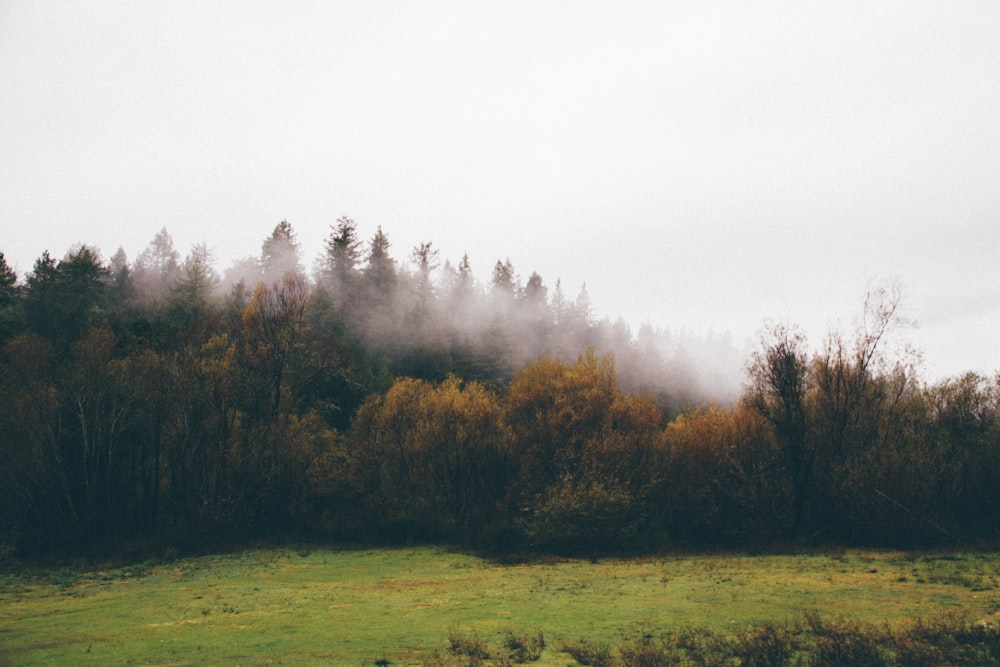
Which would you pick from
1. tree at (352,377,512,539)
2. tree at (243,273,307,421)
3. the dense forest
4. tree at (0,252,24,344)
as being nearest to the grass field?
the dense forest

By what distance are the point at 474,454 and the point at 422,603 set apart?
2953 centimetres

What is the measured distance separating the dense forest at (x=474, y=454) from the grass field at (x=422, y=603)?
7.86m

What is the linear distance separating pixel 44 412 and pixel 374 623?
138ft

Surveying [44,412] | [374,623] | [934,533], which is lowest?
[934,533]

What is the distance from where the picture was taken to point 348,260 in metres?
102

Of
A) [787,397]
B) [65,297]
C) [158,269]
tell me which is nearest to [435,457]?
[787,397]

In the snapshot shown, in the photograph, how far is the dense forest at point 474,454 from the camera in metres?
45.5

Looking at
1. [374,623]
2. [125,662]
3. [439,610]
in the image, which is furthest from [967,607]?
[125,662]

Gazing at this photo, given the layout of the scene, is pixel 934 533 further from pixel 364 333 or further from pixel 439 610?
pixel 364 333

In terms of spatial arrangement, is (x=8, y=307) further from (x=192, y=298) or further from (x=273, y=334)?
(x=273, y=334)

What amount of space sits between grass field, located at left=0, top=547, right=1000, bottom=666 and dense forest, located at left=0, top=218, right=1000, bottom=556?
7.86 metres

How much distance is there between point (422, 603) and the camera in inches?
989

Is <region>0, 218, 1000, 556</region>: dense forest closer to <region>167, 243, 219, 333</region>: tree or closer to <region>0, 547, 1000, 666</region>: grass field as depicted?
<region>0, 547, 1000, 666</region>: grass field

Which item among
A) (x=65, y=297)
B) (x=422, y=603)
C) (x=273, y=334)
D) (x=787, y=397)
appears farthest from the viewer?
(x=65, y=297)
